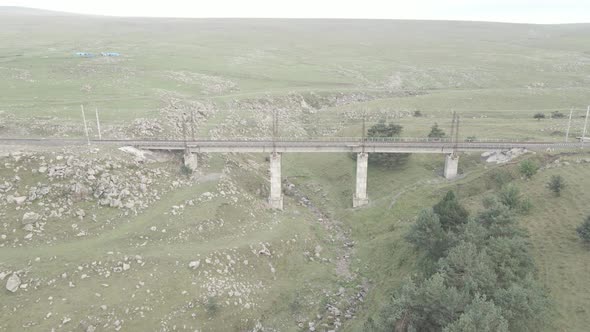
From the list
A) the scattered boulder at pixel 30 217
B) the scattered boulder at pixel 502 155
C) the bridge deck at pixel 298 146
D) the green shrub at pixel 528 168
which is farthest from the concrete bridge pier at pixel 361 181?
the scattered boulder at pixel 30 217

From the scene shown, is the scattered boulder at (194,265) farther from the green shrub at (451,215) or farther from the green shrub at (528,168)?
the green shrub at (528,168)

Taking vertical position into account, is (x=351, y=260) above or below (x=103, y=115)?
below

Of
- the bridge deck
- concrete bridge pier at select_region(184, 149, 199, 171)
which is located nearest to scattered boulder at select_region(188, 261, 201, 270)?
concrete bridge pier at select_region(184, 149, 199, 171)

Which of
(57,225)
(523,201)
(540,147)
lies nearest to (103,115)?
(57,225)

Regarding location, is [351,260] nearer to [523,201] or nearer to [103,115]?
[523,201]

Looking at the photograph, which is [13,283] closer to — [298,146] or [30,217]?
[30,217]

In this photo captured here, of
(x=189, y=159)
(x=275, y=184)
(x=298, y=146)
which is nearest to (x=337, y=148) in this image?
(x=298, y=146)

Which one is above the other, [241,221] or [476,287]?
[476,287]
